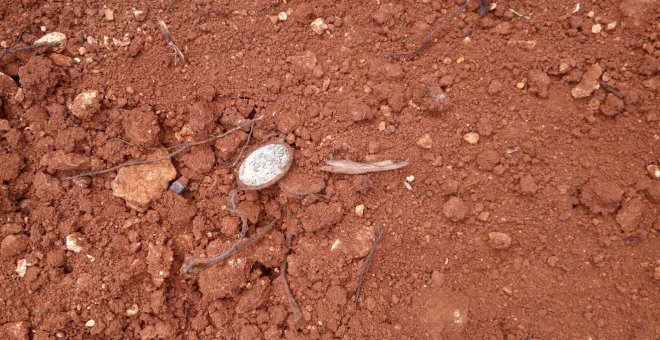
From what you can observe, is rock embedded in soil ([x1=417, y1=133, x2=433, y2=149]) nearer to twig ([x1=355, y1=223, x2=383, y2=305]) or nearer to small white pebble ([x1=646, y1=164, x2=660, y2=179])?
twig ([x1=355, y1=223, x2=383, y2=305])

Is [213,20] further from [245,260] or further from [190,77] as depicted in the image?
[245,260]

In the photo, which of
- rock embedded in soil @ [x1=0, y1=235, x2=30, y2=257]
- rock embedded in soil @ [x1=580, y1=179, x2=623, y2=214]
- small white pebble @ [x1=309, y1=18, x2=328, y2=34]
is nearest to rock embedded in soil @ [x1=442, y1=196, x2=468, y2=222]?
rock embedded in soil @ [x1=580, y1=179, x2=623, y2=214]

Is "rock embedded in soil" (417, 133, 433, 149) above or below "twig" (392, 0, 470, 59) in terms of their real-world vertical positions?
below

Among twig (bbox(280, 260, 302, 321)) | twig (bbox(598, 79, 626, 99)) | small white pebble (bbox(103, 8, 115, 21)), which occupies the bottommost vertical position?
twig (bbox(280, 260, 302, 321))

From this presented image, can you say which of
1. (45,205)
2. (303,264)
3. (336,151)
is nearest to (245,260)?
(303,264)

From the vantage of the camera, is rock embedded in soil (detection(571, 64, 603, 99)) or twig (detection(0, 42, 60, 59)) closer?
rock embedded in soil (detection(571, 64, 603, 99))

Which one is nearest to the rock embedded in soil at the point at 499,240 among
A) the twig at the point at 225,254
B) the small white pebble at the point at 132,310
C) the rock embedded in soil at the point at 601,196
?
the rock embedded in soil at the point at 601,196

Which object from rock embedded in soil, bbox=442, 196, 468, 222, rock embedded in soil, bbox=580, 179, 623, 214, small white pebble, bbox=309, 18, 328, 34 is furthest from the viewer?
small white pebble, bbox=309, 18, 328, 34

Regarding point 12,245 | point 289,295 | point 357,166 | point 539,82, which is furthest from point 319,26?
point 12,245
